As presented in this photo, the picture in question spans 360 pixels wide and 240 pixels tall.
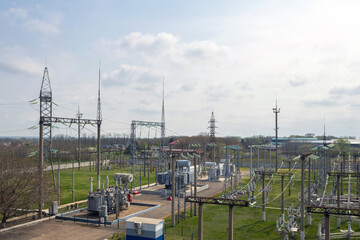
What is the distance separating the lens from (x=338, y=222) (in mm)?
27672

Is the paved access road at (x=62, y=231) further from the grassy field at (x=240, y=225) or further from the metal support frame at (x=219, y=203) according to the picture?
the metal support frame at (x=219, y=203)

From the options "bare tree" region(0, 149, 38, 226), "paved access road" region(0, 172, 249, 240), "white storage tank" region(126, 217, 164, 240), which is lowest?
"paved access road" region(0, 172, 249, 240)

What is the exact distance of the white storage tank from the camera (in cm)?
2166

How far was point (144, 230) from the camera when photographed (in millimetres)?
22031

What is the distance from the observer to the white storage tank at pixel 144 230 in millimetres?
21656

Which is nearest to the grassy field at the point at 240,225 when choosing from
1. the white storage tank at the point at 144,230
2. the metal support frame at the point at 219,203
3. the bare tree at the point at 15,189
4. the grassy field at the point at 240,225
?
the grassy field at the point at 240,225

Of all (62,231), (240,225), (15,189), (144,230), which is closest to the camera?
(144,230)

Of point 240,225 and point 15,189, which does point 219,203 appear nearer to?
point 240,225

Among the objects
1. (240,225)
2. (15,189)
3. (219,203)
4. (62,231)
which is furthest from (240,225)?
(15,189)

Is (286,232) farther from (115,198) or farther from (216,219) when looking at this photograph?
(115,198)

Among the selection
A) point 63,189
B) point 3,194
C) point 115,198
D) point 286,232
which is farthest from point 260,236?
point 63,189

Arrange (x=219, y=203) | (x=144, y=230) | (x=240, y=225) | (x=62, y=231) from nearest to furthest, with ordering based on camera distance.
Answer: (x=219, y=203)
(x=144, y=230)
(x=62, y=231)
(x=240, y=225)

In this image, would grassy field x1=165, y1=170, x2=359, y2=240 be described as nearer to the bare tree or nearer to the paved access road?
the paved access road

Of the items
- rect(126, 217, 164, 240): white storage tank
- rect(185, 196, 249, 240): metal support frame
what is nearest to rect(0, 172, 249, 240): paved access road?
rect(126, 217, 164, 240): white storage tank
